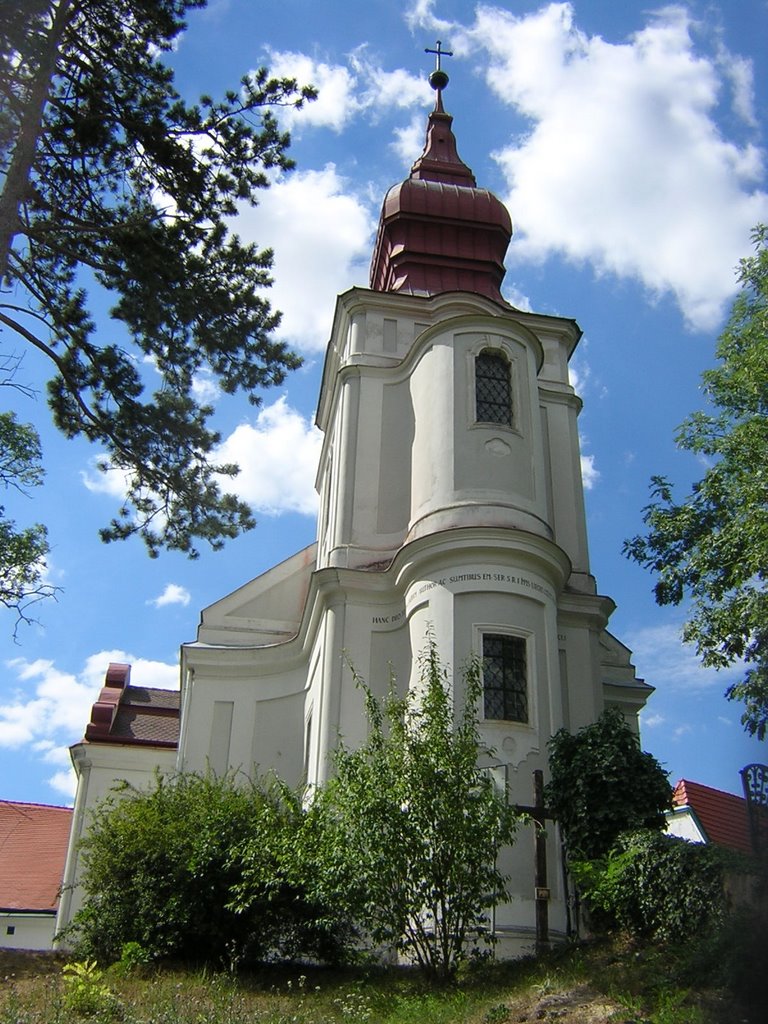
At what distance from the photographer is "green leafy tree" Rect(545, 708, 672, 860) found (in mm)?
14500

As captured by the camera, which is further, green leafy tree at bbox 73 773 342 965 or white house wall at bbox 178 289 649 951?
white house wall at bbox 178 289 649 951

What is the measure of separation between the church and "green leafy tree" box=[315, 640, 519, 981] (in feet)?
11.6

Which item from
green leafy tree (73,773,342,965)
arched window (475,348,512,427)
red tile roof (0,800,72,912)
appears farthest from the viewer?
red tile roof (0,800,72,912)

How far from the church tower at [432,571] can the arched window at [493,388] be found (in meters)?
0.03

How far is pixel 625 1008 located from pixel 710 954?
927 millimetres

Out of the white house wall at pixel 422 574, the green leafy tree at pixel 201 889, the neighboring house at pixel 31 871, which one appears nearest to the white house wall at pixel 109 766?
the neighboring house at pixel 31 871

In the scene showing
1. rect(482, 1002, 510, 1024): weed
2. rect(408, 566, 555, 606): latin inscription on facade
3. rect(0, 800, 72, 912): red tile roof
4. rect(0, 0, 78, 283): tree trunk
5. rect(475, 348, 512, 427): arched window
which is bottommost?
rect(482, 1002, 510, 1024): weed

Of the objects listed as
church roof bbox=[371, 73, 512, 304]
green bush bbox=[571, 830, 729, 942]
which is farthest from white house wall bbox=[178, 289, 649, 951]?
church roof bbox=[371, 73, 512, 304]

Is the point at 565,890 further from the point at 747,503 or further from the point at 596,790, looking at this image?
the point at 747,503

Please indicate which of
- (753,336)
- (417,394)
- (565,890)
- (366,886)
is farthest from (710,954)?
(417,394)

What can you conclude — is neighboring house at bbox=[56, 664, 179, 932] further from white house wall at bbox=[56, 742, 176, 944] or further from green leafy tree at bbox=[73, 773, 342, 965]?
green leafy tree at bbox=[73, 773, 342, 965]

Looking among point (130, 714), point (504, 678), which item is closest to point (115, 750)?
point (130, 714)

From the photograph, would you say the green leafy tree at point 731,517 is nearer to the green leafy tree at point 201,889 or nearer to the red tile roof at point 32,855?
the green leafy tree at point 201,889

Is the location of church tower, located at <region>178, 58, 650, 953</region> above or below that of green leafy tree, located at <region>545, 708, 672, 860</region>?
above
